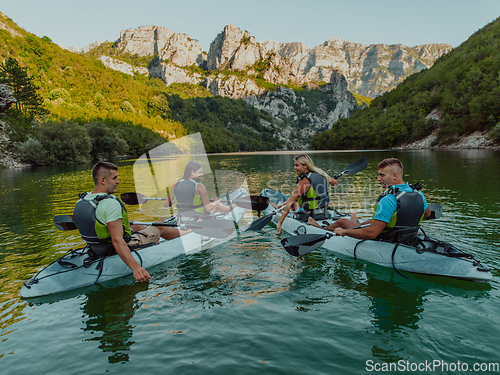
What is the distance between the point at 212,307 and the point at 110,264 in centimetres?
231

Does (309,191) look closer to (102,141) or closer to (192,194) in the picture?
(192,194)

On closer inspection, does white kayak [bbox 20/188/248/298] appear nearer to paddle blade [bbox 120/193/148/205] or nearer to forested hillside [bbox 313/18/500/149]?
paddle blade [bbox 120/193/148/205]

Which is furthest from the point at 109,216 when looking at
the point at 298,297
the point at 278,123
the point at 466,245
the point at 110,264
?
the point at 278,123

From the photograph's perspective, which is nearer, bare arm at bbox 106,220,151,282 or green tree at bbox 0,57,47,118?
bare arm at bbox 106,220,151,282

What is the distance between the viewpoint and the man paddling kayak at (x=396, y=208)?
514 cm

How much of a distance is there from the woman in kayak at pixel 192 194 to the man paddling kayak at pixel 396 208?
4.13 metres

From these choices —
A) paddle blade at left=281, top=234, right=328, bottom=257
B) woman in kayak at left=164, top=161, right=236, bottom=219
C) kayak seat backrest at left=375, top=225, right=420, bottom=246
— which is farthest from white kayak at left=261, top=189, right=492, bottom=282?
woman in kayak at left=164, top=161, right=236, bottom=219

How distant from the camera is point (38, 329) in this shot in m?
4.21

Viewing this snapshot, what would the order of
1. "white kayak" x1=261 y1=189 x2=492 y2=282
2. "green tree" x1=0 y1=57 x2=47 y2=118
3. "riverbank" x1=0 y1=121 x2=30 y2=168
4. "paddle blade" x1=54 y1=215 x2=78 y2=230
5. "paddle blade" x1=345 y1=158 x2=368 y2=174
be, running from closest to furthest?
"white kayak" x1=261 y1=189 x2=492 y2=282 → "paddle blade" x1=54 y1=215 x2=78 y2=230 → "paddle blade" x1=345 y1=158 x2=368 y2=174 → "riverbank" x1=0 y1=121 x2=30 y2=168 → "green tree" x1=0 y1=57 x2=47 y2=118

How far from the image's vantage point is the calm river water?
136 inches

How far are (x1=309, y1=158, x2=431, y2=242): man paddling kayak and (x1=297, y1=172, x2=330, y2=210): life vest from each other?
7.23 ft

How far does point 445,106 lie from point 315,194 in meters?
86.1

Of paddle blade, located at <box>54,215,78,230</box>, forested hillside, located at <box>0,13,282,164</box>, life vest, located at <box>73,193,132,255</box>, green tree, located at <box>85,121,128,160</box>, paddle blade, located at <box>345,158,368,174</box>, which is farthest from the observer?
green tree, located at <box>85,121,128,160</box>

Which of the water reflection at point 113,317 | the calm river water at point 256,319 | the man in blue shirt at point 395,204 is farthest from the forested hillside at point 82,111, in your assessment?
the man in blue shirt at point 395,204
